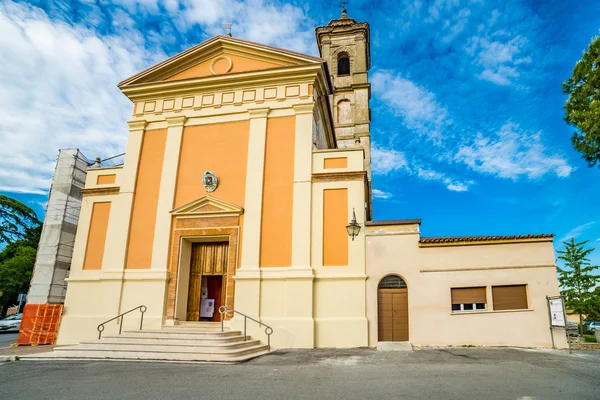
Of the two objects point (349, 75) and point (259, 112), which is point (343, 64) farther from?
point (259, 112)

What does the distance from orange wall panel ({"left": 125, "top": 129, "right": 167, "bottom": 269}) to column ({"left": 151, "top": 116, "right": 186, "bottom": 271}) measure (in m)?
0.26

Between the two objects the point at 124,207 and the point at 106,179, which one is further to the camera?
the point at 106,179

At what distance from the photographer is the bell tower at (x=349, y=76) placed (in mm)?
A: 27359

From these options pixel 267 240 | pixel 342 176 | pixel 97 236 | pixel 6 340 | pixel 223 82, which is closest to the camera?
pixel 267 240

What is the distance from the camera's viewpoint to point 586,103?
12.2 meters

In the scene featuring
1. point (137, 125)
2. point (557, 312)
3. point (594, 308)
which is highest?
point (137, 125)

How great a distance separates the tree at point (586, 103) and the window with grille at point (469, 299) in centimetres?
566

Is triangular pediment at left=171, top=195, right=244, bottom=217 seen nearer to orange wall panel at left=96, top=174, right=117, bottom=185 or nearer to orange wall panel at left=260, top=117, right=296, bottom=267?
orange wall panel at left=260, top=117, right=296, bottom=267

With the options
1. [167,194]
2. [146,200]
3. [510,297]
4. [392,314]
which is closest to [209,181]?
[167,194]

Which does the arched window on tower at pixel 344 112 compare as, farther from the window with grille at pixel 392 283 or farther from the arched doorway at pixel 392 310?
the arched doorway at pixel 392 310

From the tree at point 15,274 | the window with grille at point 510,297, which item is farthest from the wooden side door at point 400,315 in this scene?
the tree at point 15,274

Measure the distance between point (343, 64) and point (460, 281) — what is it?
21660 mm

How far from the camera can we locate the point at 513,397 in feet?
18.6

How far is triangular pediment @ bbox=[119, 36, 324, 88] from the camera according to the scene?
593 inches
